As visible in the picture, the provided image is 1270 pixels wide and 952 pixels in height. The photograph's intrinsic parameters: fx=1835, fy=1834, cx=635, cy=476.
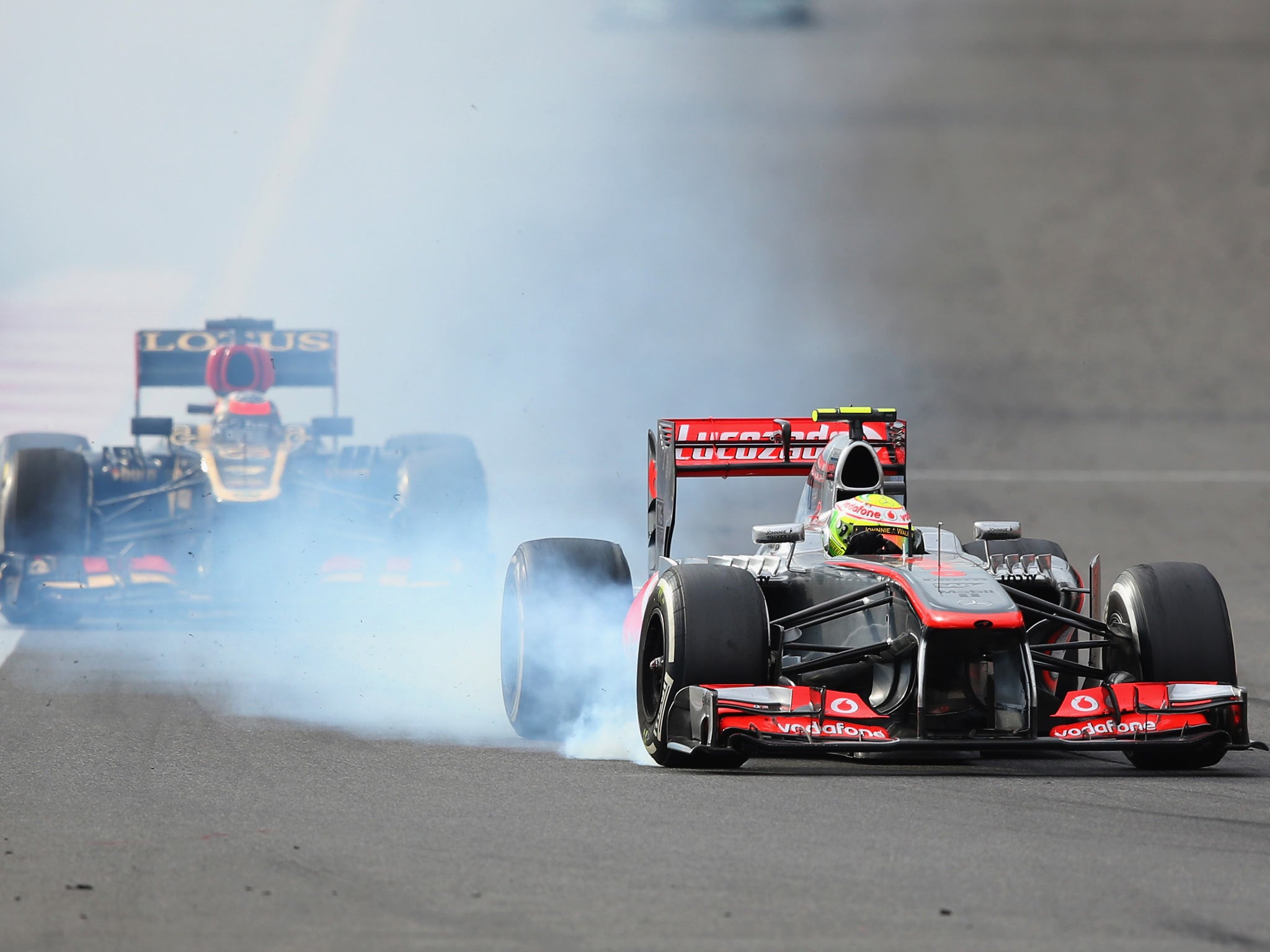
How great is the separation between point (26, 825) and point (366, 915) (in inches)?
83.7

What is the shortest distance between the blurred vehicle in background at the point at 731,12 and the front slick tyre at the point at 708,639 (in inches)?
1145

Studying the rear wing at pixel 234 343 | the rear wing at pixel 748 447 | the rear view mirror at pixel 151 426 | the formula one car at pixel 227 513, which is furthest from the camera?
the rear wing at pixel 234 343

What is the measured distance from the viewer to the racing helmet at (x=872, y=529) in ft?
30.3

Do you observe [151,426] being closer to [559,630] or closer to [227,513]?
[227,513]

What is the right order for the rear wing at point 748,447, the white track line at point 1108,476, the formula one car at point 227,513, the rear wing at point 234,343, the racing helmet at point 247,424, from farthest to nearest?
the white track line at point 1108,476, the rear wing at point 234,343, the racing helmet at point 247,424, the formula one car at point 227,513, the rear wing at point 748,447

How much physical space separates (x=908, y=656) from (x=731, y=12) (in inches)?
1189

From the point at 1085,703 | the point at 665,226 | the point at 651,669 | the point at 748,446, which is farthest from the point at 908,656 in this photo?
the point at 665,226

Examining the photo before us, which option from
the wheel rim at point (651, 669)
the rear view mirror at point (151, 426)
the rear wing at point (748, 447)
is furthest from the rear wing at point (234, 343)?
the wheel rim at point (651, 669)

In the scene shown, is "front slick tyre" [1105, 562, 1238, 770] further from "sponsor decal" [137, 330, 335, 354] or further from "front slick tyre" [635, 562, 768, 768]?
"sponsor decal" [137, 330, 335, 354]

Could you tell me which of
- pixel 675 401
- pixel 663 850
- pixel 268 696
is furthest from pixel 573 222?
pixel 663 850

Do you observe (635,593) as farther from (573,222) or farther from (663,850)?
(573,222)

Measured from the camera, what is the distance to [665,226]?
110 feet

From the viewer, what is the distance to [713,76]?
35812 millimetres

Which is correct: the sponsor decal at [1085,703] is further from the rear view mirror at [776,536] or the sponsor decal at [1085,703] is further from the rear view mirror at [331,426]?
the rear view mirror at [331,426]
